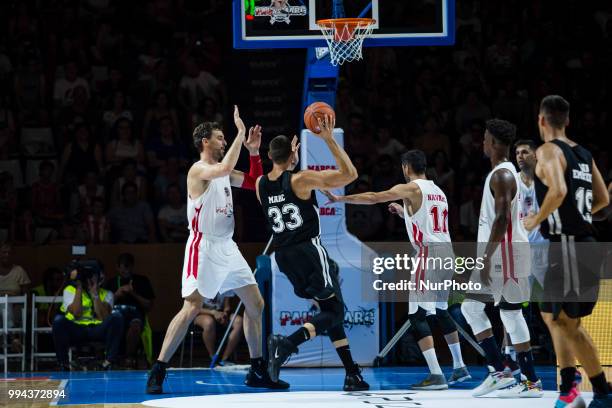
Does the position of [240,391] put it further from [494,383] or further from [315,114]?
[315,114]

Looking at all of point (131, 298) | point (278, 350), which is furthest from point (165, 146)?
point (278, 350)

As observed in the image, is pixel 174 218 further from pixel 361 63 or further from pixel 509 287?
pixel 509 287

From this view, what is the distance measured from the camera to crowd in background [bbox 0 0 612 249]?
51.4 ft

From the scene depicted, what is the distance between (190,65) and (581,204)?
10.8 metres

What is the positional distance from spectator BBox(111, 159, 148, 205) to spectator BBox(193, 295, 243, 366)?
9.17 ft

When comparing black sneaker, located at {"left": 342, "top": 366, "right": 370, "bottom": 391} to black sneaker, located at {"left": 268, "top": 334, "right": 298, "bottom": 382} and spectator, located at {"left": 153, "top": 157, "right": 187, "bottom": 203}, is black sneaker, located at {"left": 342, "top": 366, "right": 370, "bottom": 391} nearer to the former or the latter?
black sneaker, located at {"left": 268, "top": 334, "right": 298, "bottom": 382}

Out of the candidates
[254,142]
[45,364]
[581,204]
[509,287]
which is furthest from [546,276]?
[45,364]

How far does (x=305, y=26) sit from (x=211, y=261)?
308cm

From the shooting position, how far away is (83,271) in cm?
1317

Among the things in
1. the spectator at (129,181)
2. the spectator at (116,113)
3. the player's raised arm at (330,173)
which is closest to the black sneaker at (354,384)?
the player's raised arm at (330,173)

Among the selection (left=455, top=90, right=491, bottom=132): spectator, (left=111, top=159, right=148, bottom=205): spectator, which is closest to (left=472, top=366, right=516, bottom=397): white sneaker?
(left=111, top=159, right=148, bottom=205): spectator

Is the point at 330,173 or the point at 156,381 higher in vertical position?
the point at 330,173

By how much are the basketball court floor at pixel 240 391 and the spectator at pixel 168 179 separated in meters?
3.76

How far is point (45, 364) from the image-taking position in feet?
46.2
